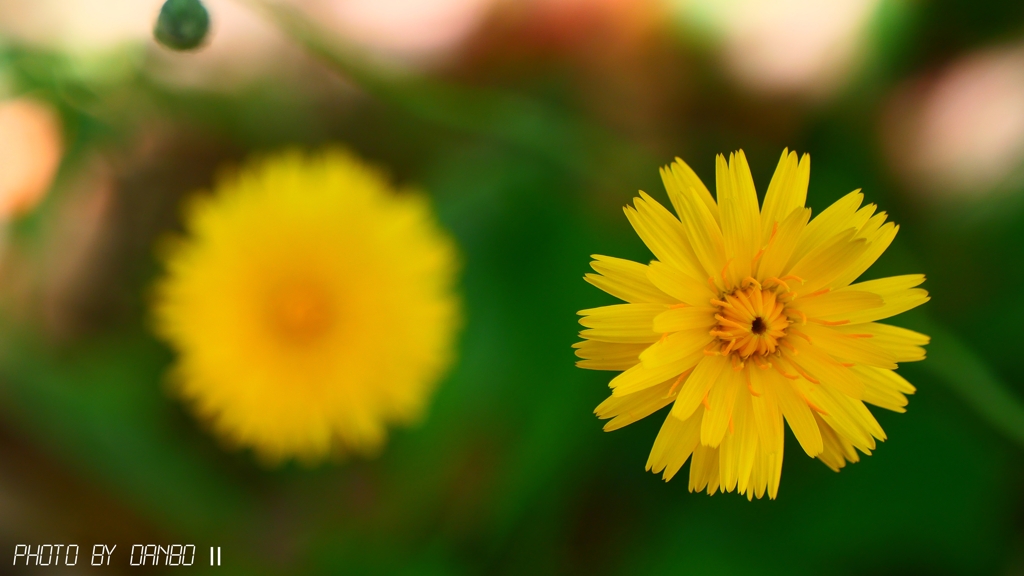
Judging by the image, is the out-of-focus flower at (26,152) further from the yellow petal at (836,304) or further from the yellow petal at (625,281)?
the yellow petal at (836,304)

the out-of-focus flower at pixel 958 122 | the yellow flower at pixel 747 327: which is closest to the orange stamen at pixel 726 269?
the yellow flower at pixel 747 327

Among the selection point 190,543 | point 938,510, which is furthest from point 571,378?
point 190,543

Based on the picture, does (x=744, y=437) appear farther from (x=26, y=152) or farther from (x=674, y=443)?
(x=26, y=152)

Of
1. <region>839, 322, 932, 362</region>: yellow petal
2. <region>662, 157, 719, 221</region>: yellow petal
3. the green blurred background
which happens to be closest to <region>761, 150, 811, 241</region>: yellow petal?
<region>662, 157, 719, 221</region>: yellow petal

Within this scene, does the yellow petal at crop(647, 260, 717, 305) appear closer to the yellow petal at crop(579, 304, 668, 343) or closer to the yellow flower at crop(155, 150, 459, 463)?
the yellow petal at crop(579, 304, 668, 343)

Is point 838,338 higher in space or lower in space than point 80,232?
lower

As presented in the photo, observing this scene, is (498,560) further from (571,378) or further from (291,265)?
(291,265)
